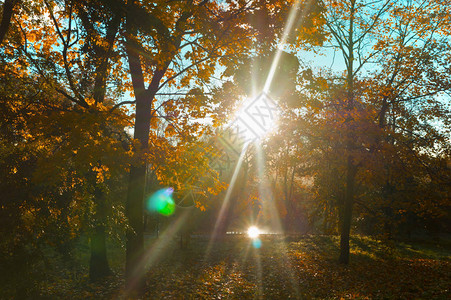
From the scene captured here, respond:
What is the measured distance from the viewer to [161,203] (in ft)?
71.2

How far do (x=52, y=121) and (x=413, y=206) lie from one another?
525 inches

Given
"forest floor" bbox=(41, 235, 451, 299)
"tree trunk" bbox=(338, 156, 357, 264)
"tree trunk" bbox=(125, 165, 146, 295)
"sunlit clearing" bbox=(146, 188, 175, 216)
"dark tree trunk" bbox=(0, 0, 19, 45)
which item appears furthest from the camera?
"sunlit clearing" bbox=(146, 188, 175, 216)

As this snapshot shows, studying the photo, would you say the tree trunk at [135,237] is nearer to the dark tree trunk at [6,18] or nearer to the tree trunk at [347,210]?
the dark tree trunk at [6,18]

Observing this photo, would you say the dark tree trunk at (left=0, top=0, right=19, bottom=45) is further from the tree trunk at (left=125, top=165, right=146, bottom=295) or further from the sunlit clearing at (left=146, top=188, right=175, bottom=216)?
the sunlit clearing at (left=146, top=188, right=175, bottom=216)

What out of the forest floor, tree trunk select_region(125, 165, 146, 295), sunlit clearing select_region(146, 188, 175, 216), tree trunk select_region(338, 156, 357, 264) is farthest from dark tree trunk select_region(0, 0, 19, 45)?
sunlit clearing select_region(146, 188, 175, 216)

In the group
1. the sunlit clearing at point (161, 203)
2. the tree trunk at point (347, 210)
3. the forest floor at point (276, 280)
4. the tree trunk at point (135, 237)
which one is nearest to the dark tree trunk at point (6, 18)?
the tree trunk at point (135, 237)

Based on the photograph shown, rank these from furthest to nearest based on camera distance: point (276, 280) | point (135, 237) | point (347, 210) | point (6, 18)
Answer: point (347, 210) < point (276, 280) < point (135, 237) < point (6, 18)

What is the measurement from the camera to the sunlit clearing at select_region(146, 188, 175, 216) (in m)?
21.0

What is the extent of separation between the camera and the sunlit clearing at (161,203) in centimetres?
2095

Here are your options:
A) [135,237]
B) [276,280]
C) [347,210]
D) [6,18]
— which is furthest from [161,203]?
[6,18]

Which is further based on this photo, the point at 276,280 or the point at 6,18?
the point at 276,280

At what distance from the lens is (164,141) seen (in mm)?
11430

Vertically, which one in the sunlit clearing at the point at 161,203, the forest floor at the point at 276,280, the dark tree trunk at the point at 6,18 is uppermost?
the dark tree trunk at the point at 6,18

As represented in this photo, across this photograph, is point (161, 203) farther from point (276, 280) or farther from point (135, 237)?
point (276, 280)
